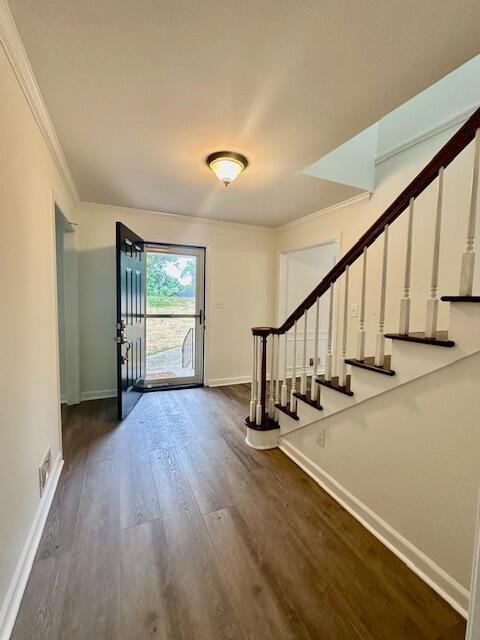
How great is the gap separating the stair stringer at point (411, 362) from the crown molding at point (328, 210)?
201cm

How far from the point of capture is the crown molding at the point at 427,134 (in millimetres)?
2021

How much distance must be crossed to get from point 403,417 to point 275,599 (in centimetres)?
101

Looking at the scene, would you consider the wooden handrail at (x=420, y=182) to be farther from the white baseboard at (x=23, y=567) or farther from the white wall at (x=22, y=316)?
the white baseboard at (x=23, y=567)

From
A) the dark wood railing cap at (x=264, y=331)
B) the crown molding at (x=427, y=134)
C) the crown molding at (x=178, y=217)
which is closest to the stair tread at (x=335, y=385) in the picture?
the dark wood railing cap at (x=264, y=331)

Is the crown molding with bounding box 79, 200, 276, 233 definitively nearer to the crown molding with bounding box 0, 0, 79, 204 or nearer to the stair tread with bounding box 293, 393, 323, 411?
the crown molding with bounding box 0, 0, 79, 204

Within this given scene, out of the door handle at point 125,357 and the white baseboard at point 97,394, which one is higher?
the door handle at point 125,357

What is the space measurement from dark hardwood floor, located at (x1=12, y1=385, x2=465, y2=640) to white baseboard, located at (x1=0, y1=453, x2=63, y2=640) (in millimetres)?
32

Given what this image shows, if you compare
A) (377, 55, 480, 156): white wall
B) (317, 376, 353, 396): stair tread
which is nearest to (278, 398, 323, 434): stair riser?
(317, 376, 353, 396): stair tread

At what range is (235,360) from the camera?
4.27 metres

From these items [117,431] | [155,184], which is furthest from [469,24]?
[117,431]

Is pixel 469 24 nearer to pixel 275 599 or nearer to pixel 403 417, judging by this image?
pixel 403 417

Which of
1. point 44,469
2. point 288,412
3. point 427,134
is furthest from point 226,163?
point 44,469

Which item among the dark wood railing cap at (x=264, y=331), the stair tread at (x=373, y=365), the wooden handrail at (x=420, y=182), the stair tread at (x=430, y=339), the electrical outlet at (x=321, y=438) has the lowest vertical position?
the electrical outlet at (x=321, y=438)

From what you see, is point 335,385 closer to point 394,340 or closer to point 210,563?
point 394,340
